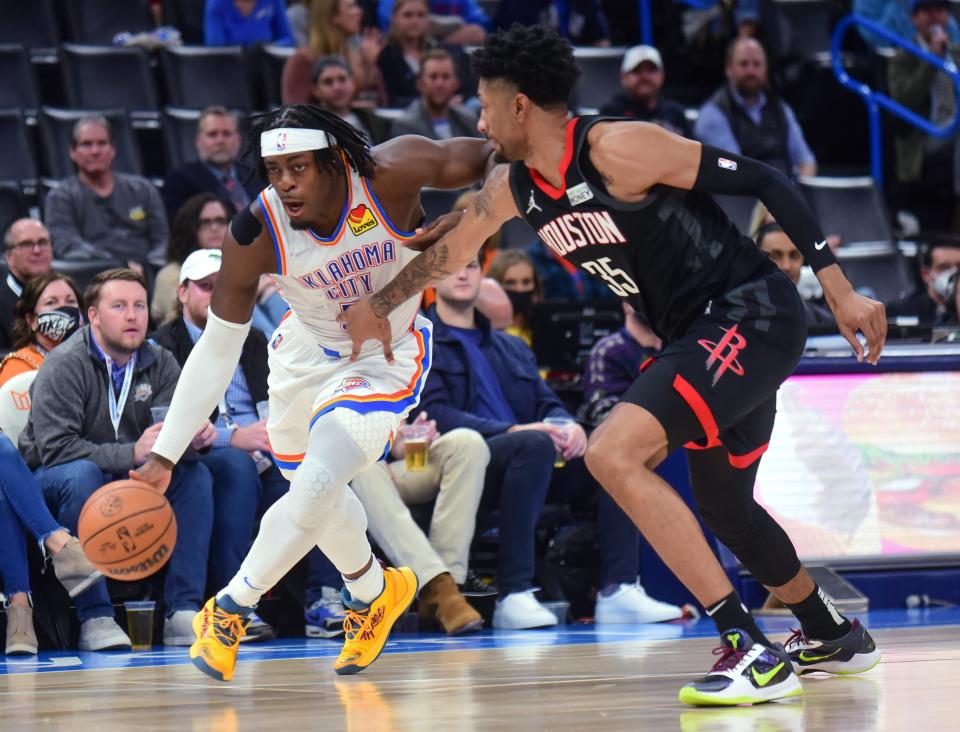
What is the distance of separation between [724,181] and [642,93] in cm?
648

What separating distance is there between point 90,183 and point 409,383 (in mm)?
4367

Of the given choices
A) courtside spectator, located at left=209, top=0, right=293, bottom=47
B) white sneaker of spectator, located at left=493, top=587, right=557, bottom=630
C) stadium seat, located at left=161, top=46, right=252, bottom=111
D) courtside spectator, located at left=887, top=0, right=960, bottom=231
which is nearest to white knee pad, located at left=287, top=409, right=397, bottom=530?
white sneaker of spectator, located at left=493, top=587, right=557, bottom=630

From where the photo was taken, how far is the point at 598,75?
38.1ft

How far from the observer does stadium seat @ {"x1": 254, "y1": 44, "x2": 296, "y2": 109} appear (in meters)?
10.6

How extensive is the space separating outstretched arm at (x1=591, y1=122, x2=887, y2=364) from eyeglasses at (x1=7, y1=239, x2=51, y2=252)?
426 centimetres

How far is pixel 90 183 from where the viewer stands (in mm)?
8820

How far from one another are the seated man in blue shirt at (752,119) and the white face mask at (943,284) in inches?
65.7

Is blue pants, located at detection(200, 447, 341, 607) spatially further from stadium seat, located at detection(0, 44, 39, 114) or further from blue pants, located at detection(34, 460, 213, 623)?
stadium seat, located at detection(0, 44, 39, 114)

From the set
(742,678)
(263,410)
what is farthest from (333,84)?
(742,678)

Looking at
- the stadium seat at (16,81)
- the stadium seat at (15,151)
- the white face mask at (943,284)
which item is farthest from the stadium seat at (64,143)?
the white face mask at (943,284)

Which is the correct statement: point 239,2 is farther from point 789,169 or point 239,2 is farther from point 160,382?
point 160,382

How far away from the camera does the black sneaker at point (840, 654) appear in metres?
4.68

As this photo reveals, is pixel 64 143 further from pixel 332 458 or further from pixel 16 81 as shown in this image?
pixel 332 458

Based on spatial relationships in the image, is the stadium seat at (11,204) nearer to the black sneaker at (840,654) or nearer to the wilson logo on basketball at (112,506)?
the wilson logo on basketball at (112,506)
